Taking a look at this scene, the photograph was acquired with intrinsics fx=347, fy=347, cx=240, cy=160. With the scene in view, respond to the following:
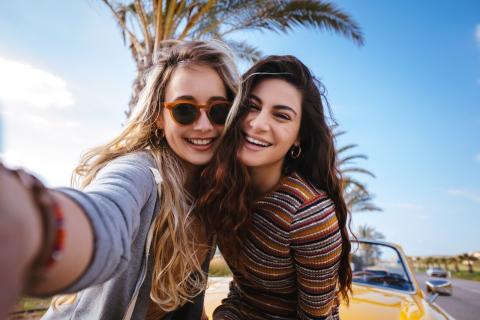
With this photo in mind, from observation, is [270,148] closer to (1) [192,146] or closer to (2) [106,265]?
(1) [192,146]

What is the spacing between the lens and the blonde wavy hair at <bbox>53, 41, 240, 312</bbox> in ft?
5.29

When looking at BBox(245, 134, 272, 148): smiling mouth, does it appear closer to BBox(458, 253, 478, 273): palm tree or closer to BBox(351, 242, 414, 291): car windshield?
BBox(351, 242, 414, 291): car windshield

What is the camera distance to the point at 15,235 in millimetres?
447

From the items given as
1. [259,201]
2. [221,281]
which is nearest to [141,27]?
[221,281]

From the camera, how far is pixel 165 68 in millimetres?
2131

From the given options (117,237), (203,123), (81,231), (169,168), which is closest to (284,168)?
(203,123)

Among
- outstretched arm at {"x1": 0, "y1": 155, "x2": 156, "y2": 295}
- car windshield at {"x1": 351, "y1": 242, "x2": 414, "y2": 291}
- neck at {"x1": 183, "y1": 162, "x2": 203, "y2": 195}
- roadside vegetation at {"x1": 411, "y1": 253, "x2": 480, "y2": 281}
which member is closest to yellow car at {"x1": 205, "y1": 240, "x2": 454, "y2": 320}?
car windshield at {"x1": 351, "y1": 242, "x2": 414, "y2": 291}

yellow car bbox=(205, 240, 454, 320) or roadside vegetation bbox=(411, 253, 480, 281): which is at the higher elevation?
yellow car bbox=(205, 240, 454, 320)

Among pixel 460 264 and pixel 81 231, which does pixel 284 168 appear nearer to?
pixel 81 231

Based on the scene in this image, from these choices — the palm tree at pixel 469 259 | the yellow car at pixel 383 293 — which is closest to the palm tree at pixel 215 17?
the yellow car at pixel 383 293

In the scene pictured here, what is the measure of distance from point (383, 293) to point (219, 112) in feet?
8.88

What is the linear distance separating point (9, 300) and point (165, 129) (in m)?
1.63

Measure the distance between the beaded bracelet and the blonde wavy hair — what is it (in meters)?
0.92

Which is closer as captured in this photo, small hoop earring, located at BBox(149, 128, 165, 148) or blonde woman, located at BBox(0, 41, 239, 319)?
blonde woman, located at BBox(0, 41, 239, 319)
